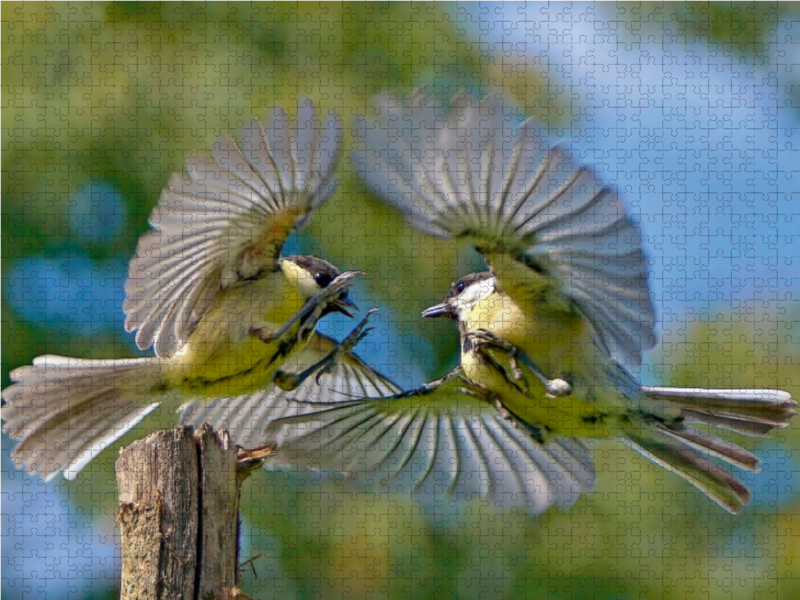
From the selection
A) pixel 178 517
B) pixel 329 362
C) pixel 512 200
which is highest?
pixel 512 200

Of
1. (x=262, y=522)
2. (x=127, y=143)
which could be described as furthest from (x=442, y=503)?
(x=127, y=143)

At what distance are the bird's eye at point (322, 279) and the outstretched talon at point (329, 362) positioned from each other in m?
0.22

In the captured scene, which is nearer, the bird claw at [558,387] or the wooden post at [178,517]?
the wooden post at [178,517]

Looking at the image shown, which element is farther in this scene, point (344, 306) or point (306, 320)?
point (344, 306)

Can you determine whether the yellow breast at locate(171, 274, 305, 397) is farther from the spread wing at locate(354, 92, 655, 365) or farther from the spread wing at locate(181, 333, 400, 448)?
the spread wing at locate(354, 92, 655, 365)

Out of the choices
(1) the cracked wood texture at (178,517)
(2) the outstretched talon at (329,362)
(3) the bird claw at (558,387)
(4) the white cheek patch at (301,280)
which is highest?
(4) the white cheek patch at (301,280)

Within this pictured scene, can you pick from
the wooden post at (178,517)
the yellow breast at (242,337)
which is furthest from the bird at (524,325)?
the wooden post at (178,517)

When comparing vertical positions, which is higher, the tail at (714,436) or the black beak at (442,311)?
the black beak at (442,311)

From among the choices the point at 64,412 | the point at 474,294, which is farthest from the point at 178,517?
the point at 64,412

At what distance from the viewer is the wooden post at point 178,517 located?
2904 mm

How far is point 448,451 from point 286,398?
2.15 feet

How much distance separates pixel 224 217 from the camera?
3.87 meters

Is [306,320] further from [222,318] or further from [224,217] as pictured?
[224,217]

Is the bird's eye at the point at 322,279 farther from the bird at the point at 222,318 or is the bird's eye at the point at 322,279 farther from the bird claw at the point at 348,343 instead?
the bird claw at the point at 348,343
